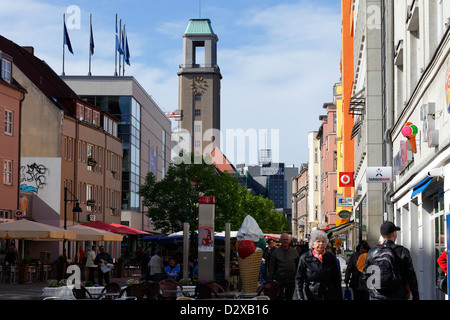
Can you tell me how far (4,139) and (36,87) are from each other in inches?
422

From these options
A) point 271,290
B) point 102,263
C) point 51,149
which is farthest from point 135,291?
point 51,149

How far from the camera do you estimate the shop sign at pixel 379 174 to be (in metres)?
23.7

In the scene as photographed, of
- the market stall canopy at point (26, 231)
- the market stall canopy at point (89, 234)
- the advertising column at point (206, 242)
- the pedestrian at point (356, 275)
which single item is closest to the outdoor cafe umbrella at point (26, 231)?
the market stall canopy at point (26, 231)

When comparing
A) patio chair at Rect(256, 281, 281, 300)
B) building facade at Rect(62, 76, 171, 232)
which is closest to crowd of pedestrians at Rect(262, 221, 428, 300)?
patio chair at Rect(256, 281, 281, 300)

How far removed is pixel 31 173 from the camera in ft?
185

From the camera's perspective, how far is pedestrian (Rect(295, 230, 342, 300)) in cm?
945

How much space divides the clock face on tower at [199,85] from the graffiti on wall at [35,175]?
10157 centimetres

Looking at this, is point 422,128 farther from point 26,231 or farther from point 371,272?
point 26,231

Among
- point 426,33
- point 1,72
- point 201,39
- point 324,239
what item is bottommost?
point 324,239

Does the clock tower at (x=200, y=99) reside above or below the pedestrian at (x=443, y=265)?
above

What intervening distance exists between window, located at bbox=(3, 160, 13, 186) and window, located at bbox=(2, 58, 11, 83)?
4.56m

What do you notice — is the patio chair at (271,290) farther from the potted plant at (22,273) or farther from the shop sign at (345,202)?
the shop sign at (345,202)
